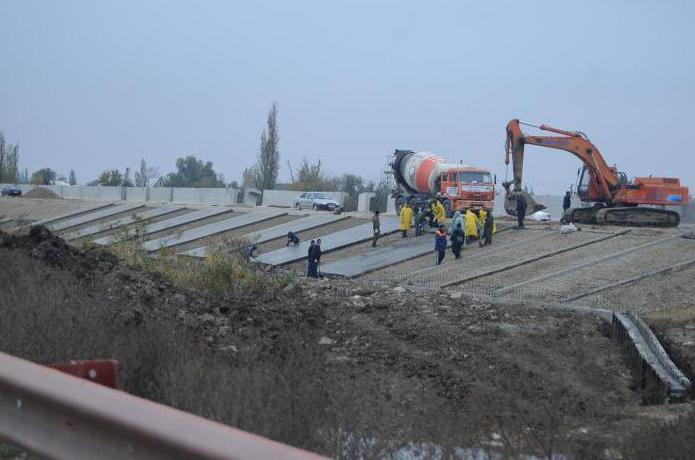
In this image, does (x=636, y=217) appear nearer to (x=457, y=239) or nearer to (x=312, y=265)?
(x=457, y=239)

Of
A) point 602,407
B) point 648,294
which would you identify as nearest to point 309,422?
point 602,407

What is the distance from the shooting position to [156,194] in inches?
2872

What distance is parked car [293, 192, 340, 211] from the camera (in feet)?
195

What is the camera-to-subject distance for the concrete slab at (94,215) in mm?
51906

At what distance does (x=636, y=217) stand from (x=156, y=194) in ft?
153

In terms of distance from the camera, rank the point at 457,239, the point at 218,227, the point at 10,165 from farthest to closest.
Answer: the point at 10,165 → the point at 218,227 → the point at 457,239

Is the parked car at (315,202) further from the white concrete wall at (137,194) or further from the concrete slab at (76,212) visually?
the white concrete wall at (137,194)

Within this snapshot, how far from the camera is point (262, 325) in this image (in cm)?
1426

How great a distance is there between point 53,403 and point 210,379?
8.45 ft

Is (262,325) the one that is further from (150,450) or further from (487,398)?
(150,450)

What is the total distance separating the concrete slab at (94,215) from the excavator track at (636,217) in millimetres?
29278

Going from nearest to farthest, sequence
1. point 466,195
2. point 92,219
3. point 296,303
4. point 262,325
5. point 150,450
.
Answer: point 150,450 → point 262,325 → point 296,303 → point 466,195 → point 92,219

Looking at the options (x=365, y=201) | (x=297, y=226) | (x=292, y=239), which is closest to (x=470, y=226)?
(x=292, y=239)

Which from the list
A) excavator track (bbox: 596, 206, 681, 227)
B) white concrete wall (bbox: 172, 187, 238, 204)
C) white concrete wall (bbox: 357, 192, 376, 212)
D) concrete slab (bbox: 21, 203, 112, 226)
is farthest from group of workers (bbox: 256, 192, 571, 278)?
white concrete wall (bbox: 172, 187, 238, 204)
